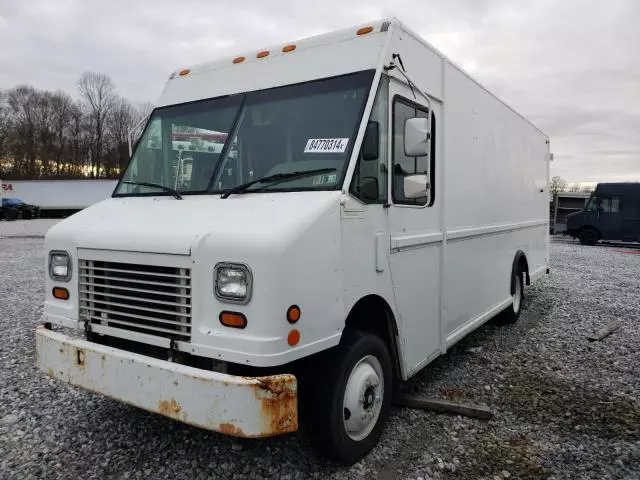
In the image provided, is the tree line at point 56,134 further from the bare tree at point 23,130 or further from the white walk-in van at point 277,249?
the white walk-in van at point 277,249

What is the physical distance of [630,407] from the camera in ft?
14.8

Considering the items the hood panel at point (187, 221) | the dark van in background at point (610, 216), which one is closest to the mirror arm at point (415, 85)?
the hood panel at point (187, 221)

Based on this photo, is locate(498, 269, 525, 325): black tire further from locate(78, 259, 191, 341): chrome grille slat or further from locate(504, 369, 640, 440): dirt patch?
locate(78, 259, 191, 341): chrome grille slat

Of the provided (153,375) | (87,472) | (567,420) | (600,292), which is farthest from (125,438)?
(600,292)

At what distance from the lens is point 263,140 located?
376 centimetres

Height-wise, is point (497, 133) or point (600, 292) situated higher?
point (497, 133)

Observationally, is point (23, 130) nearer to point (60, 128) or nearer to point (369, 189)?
point (60, 128)

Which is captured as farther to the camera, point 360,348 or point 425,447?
point 425,447

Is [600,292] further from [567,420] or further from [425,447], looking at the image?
[425,447]

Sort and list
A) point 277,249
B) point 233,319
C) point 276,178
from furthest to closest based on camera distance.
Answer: point 276,178 → point 233,319 → point 277,249

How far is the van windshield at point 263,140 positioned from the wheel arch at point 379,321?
95 cm

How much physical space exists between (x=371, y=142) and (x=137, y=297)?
6.01 ft

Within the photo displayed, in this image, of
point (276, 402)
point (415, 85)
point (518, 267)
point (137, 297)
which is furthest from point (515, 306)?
point (137, 297)

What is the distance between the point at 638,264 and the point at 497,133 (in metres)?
12.6
